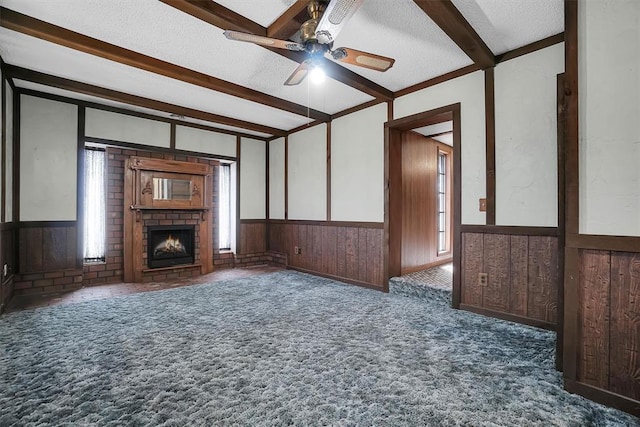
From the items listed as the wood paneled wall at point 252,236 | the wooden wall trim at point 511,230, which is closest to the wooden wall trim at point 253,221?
the wood paneled wall at point 252,236

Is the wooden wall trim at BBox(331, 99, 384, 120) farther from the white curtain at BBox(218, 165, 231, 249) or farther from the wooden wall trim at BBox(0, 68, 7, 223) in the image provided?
the wooden wall trim at BBox(0, 68, 7, 223)

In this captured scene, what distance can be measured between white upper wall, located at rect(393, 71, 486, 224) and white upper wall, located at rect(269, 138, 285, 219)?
336 cm

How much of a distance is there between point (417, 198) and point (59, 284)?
5.24 metres

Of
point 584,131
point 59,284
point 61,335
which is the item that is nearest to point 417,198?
point 584,131

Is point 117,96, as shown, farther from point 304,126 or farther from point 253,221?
point 253,221

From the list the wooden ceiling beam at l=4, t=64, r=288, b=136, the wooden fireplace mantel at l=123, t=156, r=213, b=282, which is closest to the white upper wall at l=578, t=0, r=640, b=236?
the wooden ceiling beam at l=4, t=64, r=288, b=136

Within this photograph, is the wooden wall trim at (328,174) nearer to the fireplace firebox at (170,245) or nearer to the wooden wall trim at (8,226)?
the fireplace firebox at (170,245)

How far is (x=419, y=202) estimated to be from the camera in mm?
4570

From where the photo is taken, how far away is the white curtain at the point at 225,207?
5.78m

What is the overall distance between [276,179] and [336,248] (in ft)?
7.07

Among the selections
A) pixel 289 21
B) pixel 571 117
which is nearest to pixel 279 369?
pixel 571 117

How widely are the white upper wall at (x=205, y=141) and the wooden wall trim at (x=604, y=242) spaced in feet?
17.2

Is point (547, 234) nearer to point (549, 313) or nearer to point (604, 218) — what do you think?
point (549, 313)

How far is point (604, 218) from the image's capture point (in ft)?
5.42
